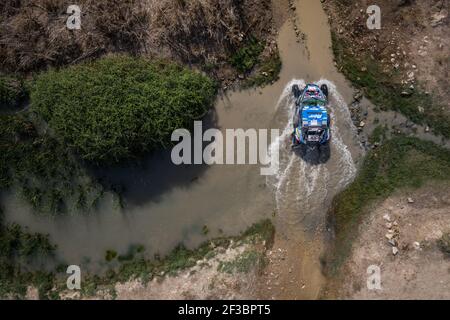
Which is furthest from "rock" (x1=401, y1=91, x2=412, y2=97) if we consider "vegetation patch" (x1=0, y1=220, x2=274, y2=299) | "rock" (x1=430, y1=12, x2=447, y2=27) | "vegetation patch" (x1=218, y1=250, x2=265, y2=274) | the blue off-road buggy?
"vegetation patch" (x1=218, y1=250, x2=265, y2=274)

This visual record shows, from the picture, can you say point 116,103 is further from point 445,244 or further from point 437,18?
point 445,244

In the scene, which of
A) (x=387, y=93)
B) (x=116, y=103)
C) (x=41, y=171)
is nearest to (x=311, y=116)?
(x=387, y=93)

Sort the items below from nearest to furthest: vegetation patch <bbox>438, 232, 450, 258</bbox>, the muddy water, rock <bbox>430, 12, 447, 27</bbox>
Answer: vegetation patch <bbox>438, 232, 450, 258</bbox> < rock <bbox>430, 12, 447, 27</bbox> < the muddy water

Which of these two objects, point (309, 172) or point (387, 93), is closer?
point (387, 93)

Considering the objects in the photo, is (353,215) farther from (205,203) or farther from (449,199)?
(205,203)

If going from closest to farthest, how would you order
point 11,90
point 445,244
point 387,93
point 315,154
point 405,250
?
point 445,244 < point 405,250 < point 11,90 < point 387,93 < point 315,154

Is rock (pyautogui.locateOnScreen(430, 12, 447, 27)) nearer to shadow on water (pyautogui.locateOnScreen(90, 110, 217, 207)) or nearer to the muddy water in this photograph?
the muddy water

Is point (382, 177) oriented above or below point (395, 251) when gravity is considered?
above
